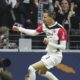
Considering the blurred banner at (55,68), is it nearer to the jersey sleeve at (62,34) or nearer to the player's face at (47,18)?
the jersey sleeve at (62,34)

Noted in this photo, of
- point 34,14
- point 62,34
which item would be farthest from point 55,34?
point 34,14

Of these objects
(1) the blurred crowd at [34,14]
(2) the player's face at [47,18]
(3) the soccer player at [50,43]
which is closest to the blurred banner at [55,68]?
(1) the blurred crowd at [34,14]

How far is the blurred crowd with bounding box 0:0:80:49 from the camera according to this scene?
52.0 ft

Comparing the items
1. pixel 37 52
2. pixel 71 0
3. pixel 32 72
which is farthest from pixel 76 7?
pixel 32 72

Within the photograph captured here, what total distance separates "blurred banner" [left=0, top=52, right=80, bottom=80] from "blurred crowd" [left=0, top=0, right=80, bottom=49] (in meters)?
0.34

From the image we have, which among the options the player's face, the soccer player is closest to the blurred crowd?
the soccer player

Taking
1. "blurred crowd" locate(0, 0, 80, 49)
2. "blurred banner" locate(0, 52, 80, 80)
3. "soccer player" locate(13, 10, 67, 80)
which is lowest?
"blurred banner" locate(0, 52, 80, 80)

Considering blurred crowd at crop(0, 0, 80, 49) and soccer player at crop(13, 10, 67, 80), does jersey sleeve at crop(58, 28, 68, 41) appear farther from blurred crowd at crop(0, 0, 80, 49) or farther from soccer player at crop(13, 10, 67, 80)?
blurred crowd at crop(0, 0, 80, 49)

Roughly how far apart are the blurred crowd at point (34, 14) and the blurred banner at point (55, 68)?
13.5 inches

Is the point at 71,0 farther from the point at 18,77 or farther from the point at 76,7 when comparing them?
the point at 18,77

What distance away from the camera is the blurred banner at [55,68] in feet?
51.9

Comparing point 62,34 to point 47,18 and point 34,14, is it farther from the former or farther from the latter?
point 34,14

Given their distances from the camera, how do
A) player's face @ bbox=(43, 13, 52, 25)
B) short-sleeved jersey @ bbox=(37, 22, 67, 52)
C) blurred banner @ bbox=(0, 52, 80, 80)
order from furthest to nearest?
blurred banner @ bbox=(0, 52, 80, 80) → short-sleeved jersey @ bbox=(37, 22, 67, 52) → player's face @ bbox=(43, 13, 52, 25)

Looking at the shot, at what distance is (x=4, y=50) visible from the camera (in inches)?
614
